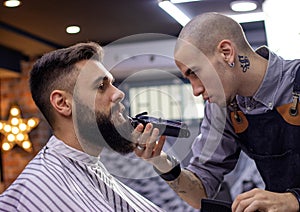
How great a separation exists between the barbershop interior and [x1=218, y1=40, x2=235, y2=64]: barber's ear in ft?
0.82

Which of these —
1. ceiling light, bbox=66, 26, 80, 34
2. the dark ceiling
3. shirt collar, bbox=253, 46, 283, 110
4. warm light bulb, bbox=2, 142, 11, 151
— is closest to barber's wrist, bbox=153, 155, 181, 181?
shirt collar, bbox=253, 46, 283, 110

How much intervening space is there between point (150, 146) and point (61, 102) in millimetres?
344

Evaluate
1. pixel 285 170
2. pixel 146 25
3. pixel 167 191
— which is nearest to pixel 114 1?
pixel 146 25

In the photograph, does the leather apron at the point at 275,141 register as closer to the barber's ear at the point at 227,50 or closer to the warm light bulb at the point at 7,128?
the barber's ear at the point at 227,50

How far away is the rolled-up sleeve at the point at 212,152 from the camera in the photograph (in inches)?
79.7

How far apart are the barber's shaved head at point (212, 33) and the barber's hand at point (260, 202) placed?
0.52 meters

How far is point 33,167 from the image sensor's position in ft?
5.47

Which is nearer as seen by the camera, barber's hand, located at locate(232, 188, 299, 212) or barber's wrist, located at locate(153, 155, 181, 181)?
barber's hand, located at locate(232, 188, 299, 212)

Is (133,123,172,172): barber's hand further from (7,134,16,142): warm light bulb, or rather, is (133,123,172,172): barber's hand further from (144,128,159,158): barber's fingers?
(7,134,16,142): warm light bulb

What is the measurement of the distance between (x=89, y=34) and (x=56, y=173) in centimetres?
421

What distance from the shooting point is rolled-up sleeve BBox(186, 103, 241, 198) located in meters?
2.03

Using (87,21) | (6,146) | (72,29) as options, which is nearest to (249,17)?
(87,21)

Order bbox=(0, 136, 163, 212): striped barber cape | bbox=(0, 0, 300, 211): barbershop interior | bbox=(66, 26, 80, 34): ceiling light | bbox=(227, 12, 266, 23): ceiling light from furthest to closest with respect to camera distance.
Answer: bbox=(66, 26, 80, 34): ceiling light
bbox=(227, 12, 266, 23): ceiling light
bbox=(0, 0, 300, 211): barbershop interior
bbox=(0, 136, 163, 212): striped barber cape

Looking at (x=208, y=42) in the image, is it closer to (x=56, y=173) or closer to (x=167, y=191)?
(x=56, y=173)
